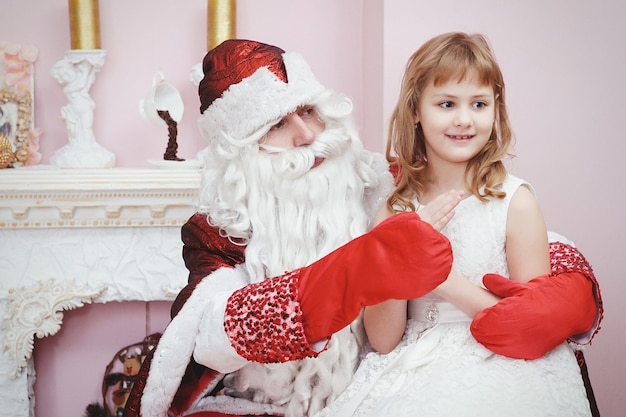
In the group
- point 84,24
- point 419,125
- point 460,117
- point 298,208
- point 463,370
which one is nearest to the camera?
point 463,370

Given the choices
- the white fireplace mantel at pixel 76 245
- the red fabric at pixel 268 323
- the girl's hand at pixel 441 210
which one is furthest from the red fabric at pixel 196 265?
the white fireplace mantel at pixel 76 245

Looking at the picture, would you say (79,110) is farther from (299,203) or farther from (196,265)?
(299,203)

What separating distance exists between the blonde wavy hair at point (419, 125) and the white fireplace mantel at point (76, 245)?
966 mm

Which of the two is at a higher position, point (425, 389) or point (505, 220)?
point (505, 220)

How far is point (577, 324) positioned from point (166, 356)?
2.86ft

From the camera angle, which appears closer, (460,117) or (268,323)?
(268,323)

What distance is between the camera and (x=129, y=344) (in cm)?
284

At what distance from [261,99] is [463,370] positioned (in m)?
0.75

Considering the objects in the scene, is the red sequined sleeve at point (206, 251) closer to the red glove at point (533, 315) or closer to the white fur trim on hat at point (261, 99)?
the white fur trim on hat at point (261, 99)

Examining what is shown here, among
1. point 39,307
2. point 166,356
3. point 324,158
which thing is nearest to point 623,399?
point 324,158

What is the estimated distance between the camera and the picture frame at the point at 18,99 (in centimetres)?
265

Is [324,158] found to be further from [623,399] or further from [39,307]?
[623,399]

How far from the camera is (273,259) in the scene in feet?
5.32

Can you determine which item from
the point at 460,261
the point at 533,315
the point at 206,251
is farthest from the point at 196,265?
the point at 533,315
